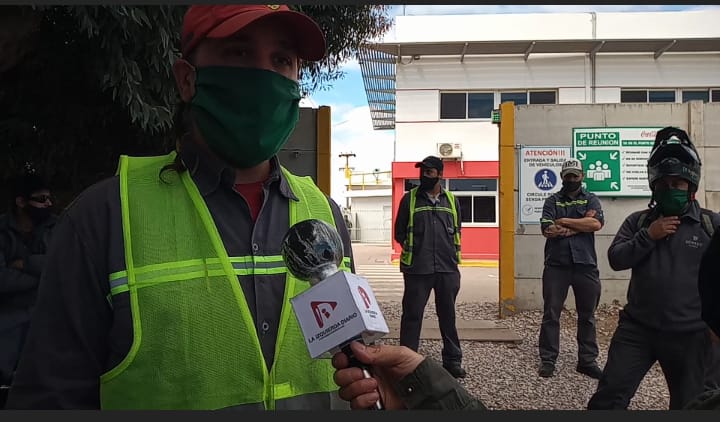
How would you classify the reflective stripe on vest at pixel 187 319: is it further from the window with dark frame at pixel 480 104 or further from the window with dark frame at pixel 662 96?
the window with dark frame at pixel 662 96

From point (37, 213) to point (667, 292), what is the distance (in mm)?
4763

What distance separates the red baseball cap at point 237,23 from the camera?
1.47m

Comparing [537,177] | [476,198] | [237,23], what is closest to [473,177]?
[476,198]

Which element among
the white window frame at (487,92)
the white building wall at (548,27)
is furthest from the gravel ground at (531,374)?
the white building wall at (548,27)

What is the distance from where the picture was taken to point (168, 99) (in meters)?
4.82

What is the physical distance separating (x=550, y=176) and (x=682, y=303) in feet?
17.5

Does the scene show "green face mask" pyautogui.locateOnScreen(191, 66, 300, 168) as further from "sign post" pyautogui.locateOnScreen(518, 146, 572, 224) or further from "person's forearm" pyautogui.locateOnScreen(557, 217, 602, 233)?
"sign post" pyautogui.locateOnScreen(518, 146, 572, 224)

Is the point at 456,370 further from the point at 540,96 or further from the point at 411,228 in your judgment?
the point at 540,96

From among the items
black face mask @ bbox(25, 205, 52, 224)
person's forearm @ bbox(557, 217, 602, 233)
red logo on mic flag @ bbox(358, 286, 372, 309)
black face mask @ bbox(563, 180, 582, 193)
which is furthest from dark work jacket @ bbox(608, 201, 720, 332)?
black face mask @ bbox(25, 205, 52, 224)

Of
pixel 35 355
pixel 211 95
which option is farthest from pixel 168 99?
pixel 35 355

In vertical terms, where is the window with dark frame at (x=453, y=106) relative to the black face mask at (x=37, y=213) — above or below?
above

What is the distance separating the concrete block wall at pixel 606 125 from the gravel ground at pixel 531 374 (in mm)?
413

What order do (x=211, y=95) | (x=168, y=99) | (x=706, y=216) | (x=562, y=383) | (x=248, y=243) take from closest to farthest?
(x=248, y=243) → (x=211, y=95) → (x=706, y=216) → (x=168, y=99) → (x=562, y=383)

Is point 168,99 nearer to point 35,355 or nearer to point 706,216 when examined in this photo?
point 35,355
